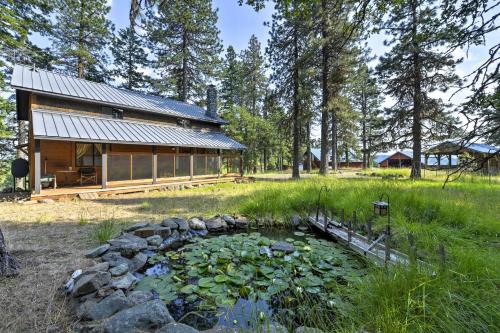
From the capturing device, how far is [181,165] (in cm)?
1442

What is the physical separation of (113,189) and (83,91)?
555 centimetres

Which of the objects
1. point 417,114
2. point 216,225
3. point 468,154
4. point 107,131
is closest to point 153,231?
point 216,225

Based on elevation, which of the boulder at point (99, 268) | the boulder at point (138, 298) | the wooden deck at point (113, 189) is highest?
the wooden deck at point (113, 189)

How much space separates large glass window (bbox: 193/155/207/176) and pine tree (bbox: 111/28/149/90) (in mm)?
14915

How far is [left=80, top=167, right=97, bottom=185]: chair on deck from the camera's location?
38.1 ft

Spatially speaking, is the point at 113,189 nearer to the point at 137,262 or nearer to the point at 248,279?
the point at 137,262

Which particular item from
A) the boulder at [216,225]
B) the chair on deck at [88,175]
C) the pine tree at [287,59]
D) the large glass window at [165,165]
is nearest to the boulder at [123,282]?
the boulder at [216,225]

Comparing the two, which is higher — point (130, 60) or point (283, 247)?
point (130, 60)

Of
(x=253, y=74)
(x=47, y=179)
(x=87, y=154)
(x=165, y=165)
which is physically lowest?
(x=47, y=179)

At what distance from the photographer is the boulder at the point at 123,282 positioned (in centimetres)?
285

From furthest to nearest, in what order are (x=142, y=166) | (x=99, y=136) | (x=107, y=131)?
(x=142, y=166)
(x=107, y=131)
(x=99, y=136)

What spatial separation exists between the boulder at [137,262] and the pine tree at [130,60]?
25.3 metres

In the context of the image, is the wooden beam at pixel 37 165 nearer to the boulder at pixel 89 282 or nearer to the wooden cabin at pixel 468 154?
Answer: the boulder at pixel 89 282

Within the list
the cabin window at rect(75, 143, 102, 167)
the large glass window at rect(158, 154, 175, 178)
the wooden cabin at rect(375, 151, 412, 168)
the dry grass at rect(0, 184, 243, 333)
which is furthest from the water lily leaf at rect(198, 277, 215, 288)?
the wooden cabin at rect(375, 151, 412, 168)
